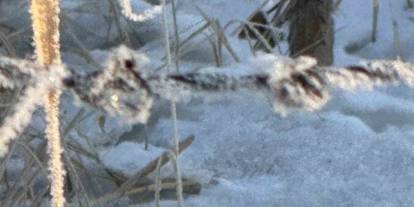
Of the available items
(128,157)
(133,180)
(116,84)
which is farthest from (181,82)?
(128,157)

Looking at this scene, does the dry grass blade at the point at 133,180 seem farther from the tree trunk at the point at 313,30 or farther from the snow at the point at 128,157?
the tree trunk at the point at 313,30

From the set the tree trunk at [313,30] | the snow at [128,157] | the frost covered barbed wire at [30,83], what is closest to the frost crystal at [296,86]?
the frost covered barbed wire at [30,83]

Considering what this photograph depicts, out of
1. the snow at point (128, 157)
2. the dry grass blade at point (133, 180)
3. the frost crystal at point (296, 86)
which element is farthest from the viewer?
the snow at point (128, 157)

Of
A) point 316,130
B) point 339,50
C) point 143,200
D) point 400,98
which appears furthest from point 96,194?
point 339,50

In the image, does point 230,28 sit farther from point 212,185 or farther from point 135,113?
point 135,113

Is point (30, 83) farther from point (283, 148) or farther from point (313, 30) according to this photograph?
point (313, 30)

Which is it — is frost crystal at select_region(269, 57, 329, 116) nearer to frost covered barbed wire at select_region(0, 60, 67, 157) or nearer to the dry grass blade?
frost covered barbed wire at select_region(0, 60, 67, 157)

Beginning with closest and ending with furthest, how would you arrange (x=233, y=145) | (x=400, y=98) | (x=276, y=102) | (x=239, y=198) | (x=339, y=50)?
(x=276, y=102) → (x=239, y=198) → (x=233, y=145) → (x=400, y=98) → (x=339, y=50)
